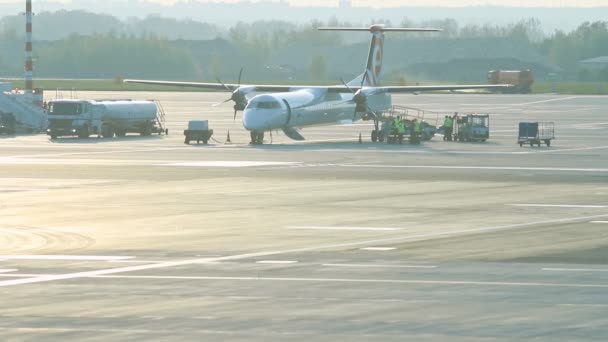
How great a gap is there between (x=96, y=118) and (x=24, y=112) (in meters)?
8.69

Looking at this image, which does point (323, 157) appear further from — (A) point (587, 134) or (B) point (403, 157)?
(A) point (587, 134)

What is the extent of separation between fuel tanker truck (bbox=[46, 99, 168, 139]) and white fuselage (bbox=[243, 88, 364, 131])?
10510mm

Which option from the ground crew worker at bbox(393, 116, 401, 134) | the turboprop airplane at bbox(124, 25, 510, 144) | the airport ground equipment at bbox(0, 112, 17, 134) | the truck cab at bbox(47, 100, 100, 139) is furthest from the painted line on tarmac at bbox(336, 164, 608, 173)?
the airport ground equipment at bbox(0, 112, 17, 134)

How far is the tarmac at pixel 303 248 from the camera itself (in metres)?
21.0

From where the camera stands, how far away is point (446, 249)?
100 feet

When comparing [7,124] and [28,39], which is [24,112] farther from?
[28,39]

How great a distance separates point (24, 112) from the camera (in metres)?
90.6

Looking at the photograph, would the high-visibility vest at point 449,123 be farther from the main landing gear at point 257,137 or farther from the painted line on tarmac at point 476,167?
the painted line on tarmac at point 476,167

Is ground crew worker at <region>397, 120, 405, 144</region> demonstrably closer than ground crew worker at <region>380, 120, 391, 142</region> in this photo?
Yes

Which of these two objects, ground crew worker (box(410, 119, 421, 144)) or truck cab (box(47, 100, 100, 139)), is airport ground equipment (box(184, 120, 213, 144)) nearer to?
truck cab (box(47, 100, 100, 139))

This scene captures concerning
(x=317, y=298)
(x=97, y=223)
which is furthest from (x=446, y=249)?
(x=97, y=223)

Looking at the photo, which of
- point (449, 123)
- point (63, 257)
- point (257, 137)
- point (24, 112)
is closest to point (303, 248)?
point (63, 257)

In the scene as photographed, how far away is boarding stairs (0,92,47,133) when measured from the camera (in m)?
89.4

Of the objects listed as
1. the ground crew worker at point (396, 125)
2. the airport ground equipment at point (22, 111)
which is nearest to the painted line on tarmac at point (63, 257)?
the ground crew worker at point (396, 125)
